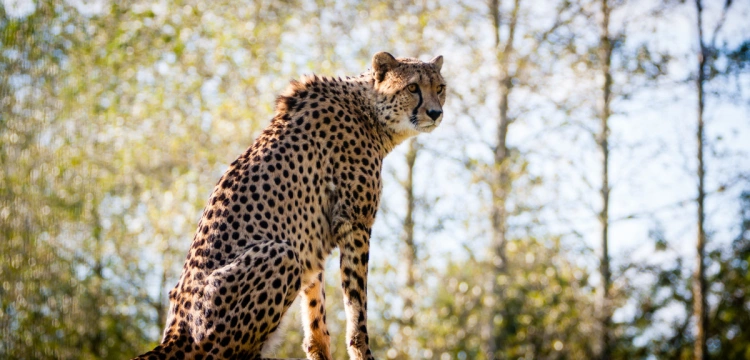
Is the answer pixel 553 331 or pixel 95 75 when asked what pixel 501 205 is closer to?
pixel 553 331

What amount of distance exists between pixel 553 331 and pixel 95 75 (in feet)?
27.8

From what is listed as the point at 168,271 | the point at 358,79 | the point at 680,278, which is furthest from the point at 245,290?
the point at 680,278

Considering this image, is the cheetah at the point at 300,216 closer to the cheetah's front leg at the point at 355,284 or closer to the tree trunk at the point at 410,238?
the cheetah's front leg at the point at 355,284

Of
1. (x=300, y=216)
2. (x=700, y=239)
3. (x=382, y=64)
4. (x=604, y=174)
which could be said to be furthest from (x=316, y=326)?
(x=700, y=239)

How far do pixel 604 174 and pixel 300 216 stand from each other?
8.84m

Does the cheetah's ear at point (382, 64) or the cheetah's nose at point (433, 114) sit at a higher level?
the cheetah's ear at point (382, 64)

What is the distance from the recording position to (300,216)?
14.2 feet

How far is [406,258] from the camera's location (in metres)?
12.7

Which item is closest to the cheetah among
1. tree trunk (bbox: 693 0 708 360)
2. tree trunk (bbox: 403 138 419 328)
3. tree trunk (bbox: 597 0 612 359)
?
tree trunk (bbox: 403 138 419 328)

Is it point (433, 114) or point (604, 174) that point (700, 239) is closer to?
point (604, 174)

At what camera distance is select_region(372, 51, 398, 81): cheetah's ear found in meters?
5.00

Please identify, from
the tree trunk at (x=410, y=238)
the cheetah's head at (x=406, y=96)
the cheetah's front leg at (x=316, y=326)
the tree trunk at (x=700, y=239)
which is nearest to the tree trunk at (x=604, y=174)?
the tree trunk at (x=700, y=239)

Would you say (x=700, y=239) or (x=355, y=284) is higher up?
(x=700, y=239)

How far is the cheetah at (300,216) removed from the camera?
3.88m
